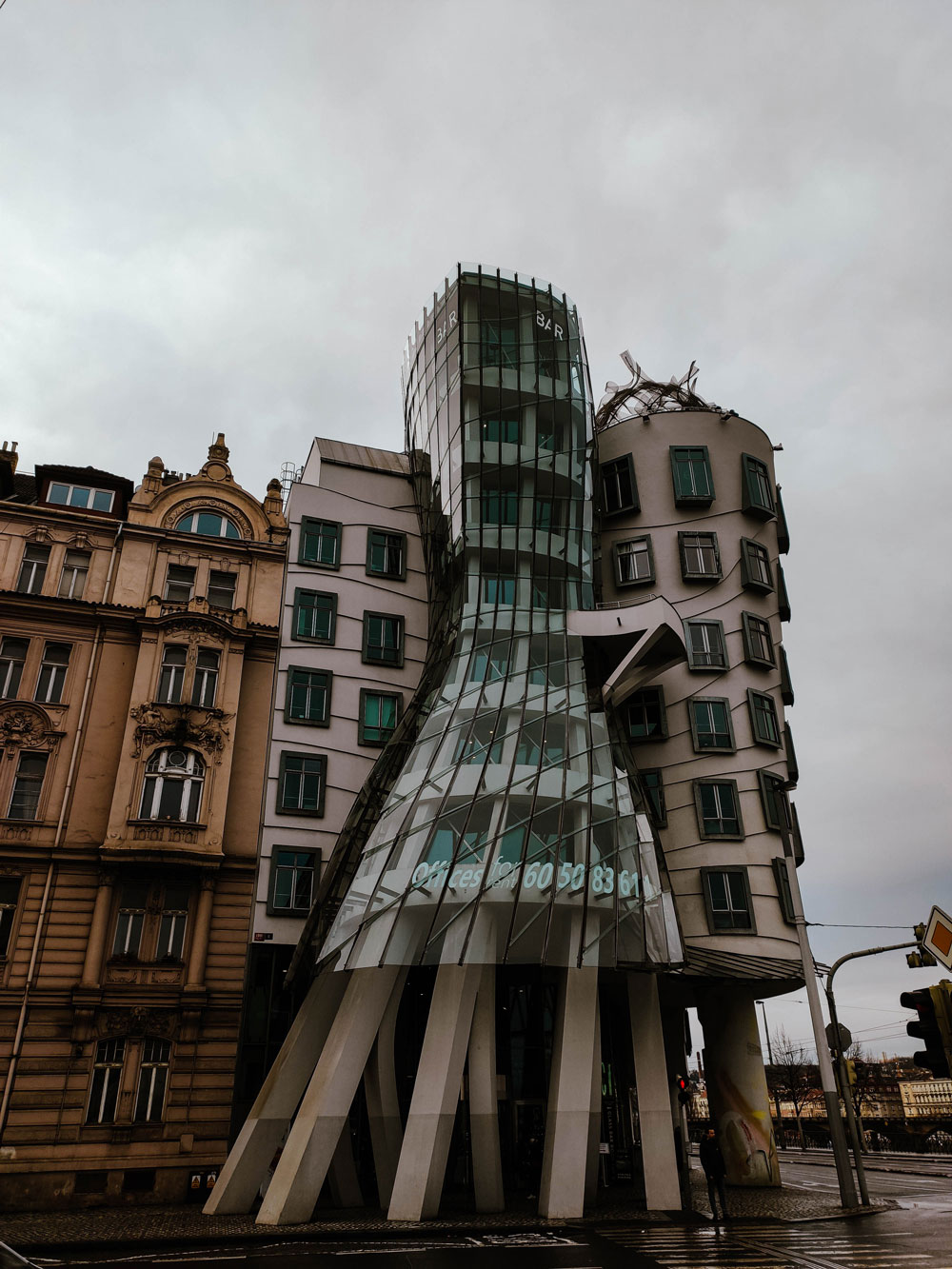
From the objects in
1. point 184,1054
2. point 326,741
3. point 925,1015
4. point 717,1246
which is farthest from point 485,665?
point 925,1015

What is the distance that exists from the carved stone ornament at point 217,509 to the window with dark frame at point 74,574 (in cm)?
351

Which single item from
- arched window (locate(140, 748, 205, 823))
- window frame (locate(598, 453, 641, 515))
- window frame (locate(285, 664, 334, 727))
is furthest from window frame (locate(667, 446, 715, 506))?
arched window (locate(140, 748, 205, 823))

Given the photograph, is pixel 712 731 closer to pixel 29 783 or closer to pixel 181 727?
pixel 181 727

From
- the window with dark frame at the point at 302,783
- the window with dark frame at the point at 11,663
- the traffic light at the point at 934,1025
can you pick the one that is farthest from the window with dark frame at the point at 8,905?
the traffic light at the point at 934,1025

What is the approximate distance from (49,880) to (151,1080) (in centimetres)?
653

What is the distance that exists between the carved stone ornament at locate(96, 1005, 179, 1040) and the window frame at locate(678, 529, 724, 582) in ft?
73.6

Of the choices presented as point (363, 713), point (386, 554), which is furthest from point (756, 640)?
point (363, 713)

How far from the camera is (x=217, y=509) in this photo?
34.4m

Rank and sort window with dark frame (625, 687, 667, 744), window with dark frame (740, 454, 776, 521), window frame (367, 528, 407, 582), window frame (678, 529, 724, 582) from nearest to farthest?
1. window with dark frame (625, 687, 667, 744)
2. window frame (678, 529, 724, 582)
3. window with dark frame (740, 454, 776, 521)
4. window frame (367, 528, 407, 582)

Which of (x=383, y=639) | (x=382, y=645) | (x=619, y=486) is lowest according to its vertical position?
(x=382, y=645)

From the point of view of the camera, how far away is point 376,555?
35.2 m

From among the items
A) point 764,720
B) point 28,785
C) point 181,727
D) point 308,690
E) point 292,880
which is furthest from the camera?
point 308,690

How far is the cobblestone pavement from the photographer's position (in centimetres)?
1716

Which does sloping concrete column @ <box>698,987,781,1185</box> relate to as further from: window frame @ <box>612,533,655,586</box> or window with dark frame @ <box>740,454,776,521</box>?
window with dark frame @ <box>740,454,776,521</box>
